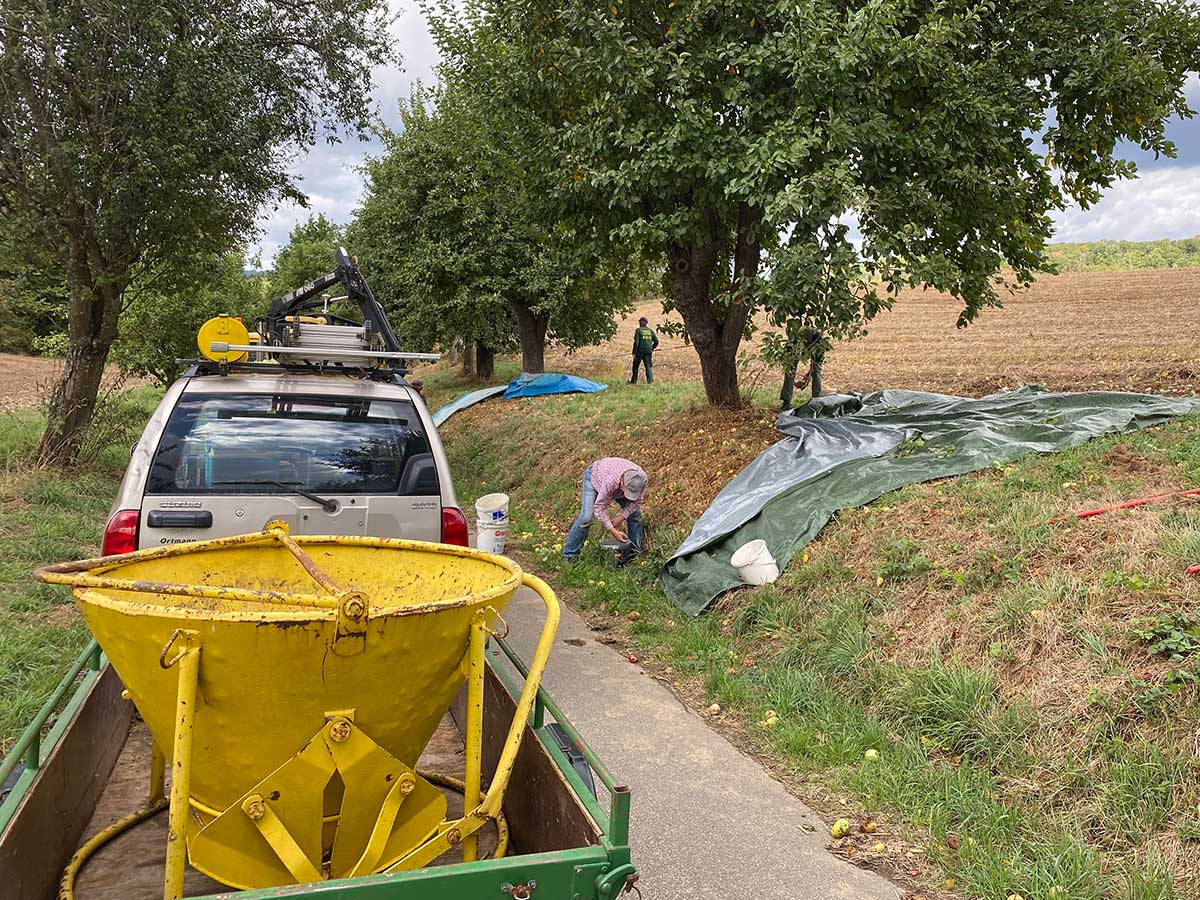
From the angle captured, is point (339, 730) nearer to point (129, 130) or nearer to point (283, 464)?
point (283, 464)

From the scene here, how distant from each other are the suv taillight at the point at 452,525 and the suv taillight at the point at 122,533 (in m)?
1.47

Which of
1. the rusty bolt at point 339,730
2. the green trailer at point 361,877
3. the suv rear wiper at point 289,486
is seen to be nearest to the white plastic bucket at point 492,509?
the suv rear wiper at point 289,486

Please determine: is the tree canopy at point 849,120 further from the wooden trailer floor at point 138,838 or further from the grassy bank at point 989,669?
the wooden trailer floor at point 138,838

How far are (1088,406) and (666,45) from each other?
216 inches

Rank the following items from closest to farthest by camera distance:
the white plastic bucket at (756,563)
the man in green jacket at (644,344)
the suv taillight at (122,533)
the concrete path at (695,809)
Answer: the concrete path at (695,809), the suv taillight at (122,533), the white plastic bucket at (756,563), the man in green jacket at (644,344)

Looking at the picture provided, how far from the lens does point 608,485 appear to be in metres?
7.93

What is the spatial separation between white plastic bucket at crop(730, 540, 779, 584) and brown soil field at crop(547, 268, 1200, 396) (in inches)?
256

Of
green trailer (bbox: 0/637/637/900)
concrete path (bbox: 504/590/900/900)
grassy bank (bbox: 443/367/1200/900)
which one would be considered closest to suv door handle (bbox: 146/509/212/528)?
green trailer (bbox: 0/637/637/900)

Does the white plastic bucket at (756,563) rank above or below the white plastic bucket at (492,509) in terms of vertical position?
below

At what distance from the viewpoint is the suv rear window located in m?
4.18

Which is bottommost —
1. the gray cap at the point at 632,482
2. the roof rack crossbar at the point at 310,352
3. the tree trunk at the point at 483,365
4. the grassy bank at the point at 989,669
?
the grassy bank at the point at 989,669

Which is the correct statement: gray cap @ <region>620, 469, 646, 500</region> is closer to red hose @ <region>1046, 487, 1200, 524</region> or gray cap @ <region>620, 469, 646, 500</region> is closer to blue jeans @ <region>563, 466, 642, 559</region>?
blue jeans @ <region>563, 466, 642, 559</region>

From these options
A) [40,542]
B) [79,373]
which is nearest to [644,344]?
[79,373]

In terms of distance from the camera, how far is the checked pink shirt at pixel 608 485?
791 centimetres
